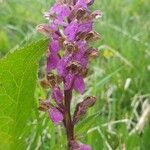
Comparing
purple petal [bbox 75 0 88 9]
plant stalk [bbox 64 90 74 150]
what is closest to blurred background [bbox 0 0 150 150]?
plant stalk [bbox 64 90 74 150]

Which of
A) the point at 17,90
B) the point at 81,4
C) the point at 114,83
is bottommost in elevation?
the point at 114,83

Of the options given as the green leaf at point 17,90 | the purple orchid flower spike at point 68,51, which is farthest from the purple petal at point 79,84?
the green leaf at point 17,90

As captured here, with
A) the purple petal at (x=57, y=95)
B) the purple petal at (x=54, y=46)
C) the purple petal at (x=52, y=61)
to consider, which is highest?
the purple petal at (x=54, y=46)

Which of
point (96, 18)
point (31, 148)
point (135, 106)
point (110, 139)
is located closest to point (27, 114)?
point (96, 18)

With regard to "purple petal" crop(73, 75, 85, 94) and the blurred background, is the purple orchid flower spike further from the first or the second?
the blurred background

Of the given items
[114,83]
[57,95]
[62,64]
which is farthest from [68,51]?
[114,83]

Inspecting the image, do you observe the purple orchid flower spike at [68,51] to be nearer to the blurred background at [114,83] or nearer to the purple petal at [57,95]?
the purple petal at [57,95]

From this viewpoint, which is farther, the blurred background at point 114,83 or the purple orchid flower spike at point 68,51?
the blurred background at point 114,83

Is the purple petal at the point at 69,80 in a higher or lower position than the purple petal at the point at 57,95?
higher

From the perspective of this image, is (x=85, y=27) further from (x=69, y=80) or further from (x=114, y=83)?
(x=114, y=83)
